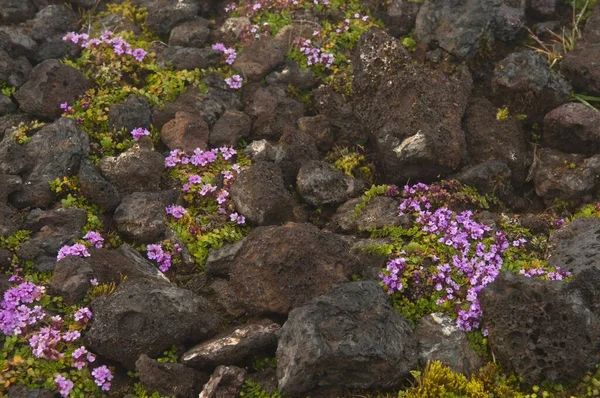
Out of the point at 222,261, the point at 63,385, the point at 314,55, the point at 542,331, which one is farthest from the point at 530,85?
the point at 63,385

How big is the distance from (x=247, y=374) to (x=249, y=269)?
1.31 m

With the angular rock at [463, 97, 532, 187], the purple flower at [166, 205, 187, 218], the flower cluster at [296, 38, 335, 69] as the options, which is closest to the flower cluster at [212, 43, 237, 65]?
the flower cluster at [296, 38, 335, 69]

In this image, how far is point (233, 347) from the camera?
750 centimetres

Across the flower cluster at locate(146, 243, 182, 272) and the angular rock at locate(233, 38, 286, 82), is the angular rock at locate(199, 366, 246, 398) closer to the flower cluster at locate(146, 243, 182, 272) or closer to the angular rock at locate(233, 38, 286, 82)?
the flower cluster at locate(146, 243, 182, 272)

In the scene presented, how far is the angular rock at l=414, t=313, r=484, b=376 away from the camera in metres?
7.59

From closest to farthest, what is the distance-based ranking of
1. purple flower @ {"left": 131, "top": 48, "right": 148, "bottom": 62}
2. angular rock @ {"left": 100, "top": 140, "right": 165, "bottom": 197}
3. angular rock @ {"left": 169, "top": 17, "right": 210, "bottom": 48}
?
1. angular rock @ {"left": 100, "top": 140, "right": 165, "bottom": 197}
2. purple flower @ {"left": 131, "top": 48, "right": 148, "bottom": 62}
3. angular rock @ {"left": 169, "top": 17, "right": 210, "bottom": 48}

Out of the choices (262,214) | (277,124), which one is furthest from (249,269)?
(277,124)

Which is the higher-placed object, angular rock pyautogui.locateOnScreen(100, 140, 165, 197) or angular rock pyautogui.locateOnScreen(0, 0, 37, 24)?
angular rock pyautogui.locateOnScreen(0, 0, 37, 24)

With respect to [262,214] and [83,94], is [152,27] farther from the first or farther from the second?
[262,214]

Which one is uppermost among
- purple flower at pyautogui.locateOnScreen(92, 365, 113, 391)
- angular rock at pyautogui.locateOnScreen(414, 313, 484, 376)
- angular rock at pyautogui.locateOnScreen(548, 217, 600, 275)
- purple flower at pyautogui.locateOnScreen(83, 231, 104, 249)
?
angular rock at pyautogui.locateOnScreen(548, 217, 600, 275)

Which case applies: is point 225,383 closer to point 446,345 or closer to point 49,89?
point 446,345

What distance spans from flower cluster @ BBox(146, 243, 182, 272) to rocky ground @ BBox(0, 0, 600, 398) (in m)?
0.04

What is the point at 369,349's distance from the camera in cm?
709

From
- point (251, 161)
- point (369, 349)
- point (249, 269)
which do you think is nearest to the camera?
point (369, 349)
